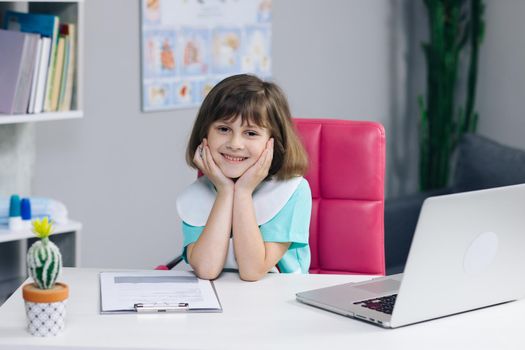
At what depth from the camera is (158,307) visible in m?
1.75

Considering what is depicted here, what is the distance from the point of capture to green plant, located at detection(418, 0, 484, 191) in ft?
14.4

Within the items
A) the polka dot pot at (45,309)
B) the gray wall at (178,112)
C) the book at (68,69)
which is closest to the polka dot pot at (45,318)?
the polka dot pot at (45,309)

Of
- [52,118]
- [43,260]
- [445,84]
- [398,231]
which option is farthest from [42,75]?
[445,84]

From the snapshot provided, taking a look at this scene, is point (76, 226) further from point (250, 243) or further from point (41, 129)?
point (250, 243)

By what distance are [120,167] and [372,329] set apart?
2012 millimetres

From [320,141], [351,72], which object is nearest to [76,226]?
[320,141]

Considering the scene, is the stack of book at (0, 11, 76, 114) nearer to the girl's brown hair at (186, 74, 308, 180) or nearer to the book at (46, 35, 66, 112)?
the book at (46, 35, 66, 112)

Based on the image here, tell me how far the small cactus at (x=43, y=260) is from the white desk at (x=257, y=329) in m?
0.11

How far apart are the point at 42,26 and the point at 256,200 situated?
43.5 inches

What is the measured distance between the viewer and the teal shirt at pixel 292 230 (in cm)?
211

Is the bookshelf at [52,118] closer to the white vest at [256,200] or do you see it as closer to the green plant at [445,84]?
the white vest at [256,200]

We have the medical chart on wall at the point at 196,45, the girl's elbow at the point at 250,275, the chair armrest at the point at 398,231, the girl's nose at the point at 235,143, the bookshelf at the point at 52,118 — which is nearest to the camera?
the girl's elbow at the point at 250,275

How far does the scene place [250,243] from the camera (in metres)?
2.03

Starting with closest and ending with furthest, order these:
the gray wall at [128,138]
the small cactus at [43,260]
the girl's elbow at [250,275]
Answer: the small cactus at [43,260] → the girl's elbow at [250,275] → the gray wall at [128,138]
